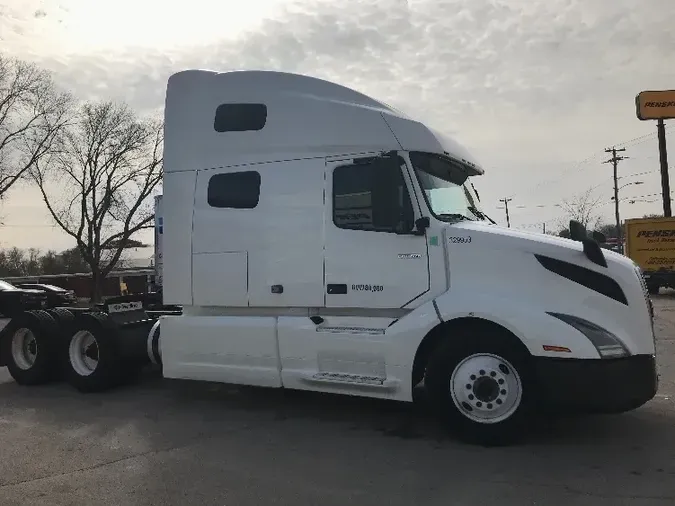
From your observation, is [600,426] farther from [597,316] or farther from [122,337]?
[122,337]

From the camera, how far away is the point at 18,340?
878cm

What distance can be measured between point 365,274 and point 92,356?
4.41 m

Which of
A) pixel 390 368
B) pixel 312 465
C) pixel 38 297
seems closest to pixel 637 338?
pixel 390 368

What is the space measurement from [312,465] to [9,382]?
6308 millimetres

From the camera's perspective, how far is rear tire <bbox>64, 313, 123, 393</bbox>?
25.7 feet

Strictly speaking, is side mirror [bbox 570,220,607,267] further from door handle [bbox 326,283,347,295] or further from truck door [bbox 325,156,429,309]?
door handle [bbox 326,283,347,295]

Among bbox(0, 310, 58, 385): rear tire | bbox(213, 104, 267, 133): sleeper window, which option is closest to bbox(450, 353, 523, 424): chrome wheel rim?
bbox(213, 104, 267, 133): sleeper window

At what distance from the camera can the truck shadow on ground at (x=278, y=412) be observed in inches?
222

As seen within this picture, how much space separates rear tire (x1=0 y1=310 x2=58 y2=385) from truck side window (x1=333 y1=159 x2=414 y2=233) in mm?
4847

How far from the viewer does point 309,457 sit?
5152 millimetres

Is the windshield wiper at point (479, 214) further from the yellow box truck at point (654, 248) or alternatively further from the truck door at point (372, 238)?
the yellow box truck at point (654, 248)

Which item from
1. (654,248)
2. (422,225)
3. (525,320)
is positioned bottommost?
(525,320)

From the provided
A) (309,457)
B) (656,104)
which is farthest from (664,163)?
(309,457)

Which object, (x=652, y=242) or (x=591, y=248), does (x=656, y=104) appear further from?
(x=591, y=248)
